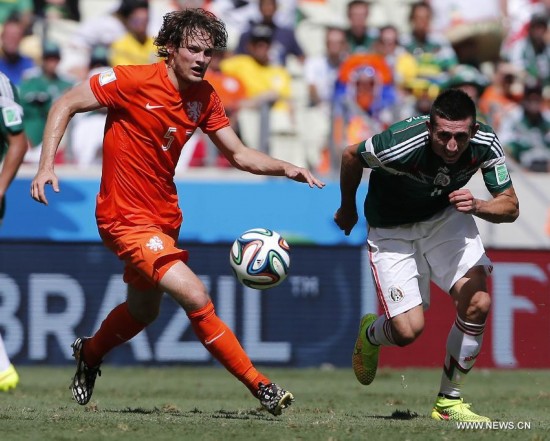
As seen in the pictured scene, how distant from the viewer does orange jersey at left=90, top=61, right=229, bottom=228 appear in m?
7.97

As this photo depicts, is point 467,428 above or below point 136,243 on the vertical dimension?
below

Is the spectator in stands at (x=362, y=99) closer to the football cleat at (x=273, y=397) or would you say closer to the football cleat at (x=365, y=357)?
the football cleat at (x=365, y=357)

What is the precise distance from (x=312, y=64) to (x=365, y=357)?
29.5ft

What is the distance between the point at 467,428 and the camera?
7555 millimetres

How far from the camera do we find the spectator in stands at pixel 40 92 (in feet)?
48.5

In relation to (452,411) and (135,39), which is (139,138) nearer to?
(452,411)

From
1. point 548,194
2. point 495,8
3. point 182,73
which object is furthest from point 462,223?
point 495,8

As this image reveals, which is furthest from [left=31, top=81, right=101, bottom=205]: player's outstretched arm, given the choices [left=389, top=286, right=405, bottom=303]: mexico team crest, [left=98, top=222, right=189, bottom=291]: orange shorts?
[left=389, top=286, right=405, bottom=303]: mexico team crest

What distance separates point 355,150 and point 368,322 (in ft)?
4.92

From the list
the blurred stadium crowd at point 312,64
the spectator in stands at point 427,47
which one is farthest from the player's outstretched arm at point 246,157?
the spectator in stands at point 427,47

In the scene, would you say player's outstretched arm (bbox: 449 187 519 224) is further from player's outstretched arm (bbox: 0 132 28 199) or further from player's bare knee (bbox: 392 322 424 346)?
player's outstretched arm (bbox: 0 132 28 199)

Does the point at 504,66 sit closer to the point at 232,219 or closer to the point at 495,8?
the point at 495,8

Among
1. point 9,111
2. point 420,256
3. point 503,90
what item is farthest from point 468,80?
point 420,256

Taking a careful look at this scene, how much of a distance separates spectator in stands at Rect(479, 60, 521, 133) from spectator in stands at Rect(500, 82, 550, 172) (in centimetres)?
19
